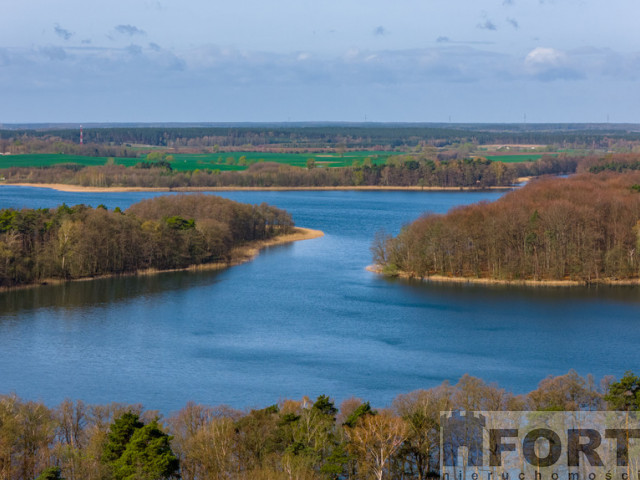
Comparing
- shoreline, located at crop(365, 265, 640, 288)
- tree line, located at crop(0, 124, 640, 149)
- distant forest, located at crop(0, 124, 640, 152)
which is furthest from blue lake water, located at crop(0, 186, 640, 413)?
tree line, located at crop(0, 124, 640, 149)

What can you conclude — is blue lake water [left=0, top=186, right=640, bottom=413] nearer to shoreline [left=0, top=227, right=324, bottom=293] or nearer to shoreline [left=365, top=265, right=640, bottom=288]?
shoreline [left=0, top=227, right=324, bottom=293]

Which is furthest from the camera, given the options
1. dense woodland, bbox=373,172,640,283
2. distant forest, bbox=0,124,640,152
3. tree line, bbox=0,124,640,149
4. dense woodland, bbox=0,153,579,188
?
tree line, bbox=0,124,640,149

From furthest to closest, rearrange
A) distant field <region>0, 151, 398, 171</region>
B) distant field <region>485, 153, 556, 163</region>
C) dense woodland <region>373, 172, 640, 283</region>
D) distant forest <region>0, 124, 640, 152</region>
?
distant forest <region>0, 124, 640, 152</region> → distant field <region>485, 153, 556, 163</region> → distant field <region>0, 151, 398, 171</region> → dense woodland <region>373, 172, 640, 283</region>

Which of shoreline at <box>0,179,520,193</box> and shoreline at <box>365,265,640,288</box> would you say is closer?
shoreline at <box>365,265,640,288</box>

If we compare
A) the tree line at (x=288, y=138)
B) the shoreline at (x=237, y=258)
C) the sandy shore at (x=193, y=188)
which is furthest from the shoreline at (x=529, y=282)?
the tree line at (x=288, y=138)

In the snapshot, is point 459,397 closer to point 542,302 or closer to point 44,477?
point 44,477

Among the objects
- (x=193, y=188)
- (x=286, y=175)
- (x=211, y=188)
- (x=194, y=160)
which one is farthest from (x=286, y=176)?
(x=194, y=160)

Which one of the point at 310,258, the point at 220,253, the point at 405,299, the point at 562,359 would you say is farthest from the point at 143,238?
the point at 562,359

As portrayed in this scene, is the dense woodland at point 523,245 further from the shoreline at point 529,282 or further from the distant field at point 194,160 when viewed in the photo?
the distant field at point 194,160
